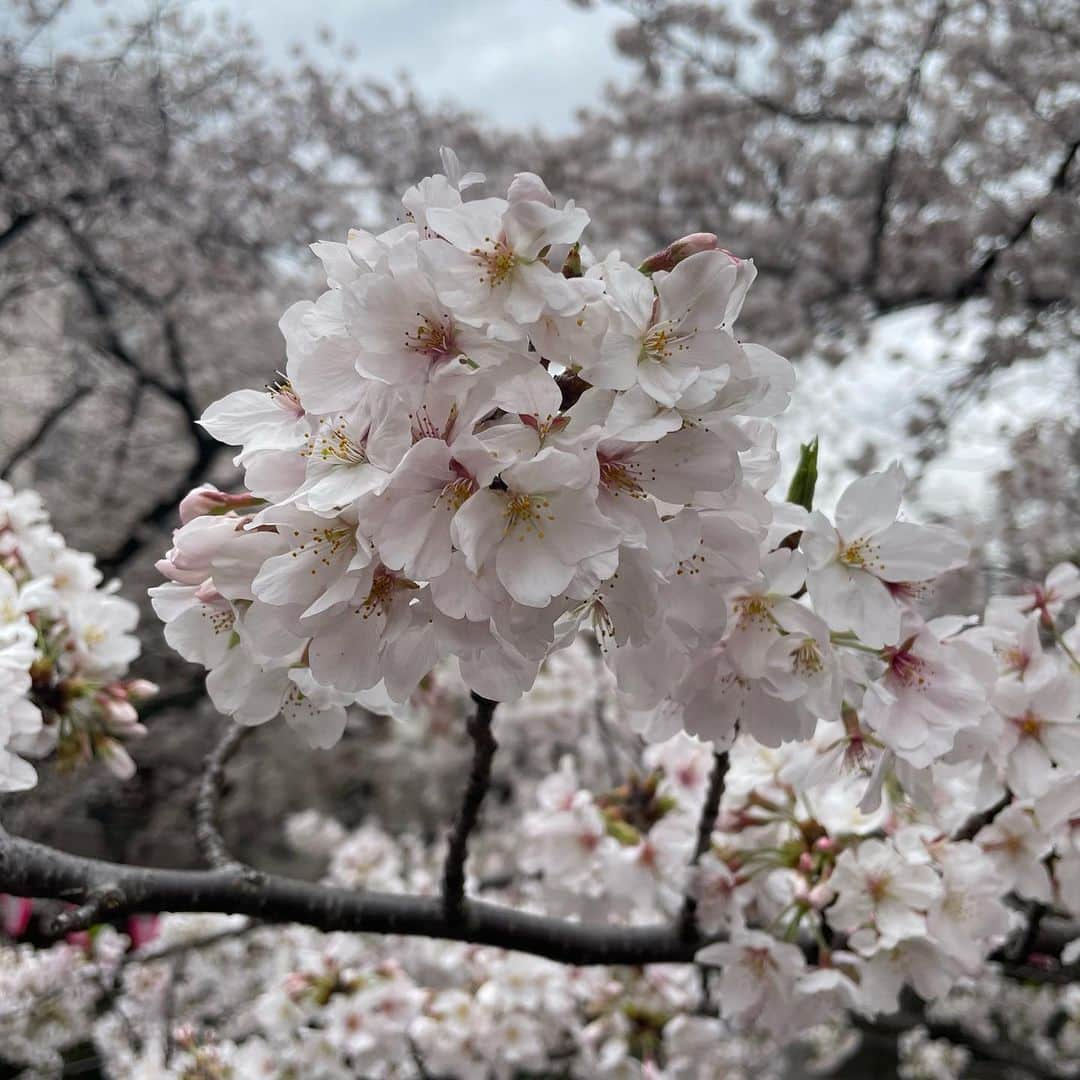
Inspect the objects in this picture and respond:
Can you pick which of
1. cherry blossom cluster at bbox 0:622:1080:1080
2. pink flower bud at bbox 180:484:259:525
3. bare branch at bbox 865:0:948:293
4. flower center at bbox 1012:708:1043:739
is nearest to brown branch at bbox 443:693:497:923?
cherry blossom cluster at bbox 0:622:1080:1080

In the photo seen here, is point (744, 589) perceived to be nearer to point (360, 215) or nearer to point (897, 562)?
point (897, 562)

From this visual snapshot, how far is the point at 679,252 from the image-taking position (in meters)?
0.91

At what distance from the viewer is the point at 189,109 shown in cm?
670

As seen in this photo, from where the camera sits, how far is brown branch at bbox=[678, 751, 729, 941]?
1.40 metres

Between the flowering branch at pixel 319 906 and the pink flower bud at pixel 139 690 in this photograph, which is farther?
the pink flower bud at pixel 139 690

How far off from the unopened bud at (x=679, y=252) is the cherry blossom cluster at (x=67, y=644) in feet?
3.86

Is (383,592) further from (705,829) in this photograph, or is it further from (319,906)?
(705,829)

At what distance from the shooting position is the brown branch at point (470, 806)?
1.14 meters

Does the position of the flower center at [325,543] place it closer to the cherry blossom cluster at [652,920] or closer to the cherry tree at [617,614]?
the cherry tree at [617,614]

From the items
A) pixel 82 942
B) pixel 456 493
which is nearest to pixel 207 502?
pixel 456 493

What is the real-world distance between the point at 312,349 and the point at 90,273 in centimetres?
611

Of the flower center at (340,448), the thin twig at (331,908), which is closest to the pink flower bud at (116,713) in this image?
the thin twig at (331,908)

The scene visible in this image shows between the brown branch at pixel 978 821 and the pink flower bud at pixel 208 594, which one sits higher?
the pink flower bud at pixel 208 594

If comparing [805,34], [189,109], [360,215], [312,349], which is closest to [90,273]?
[189,109]
